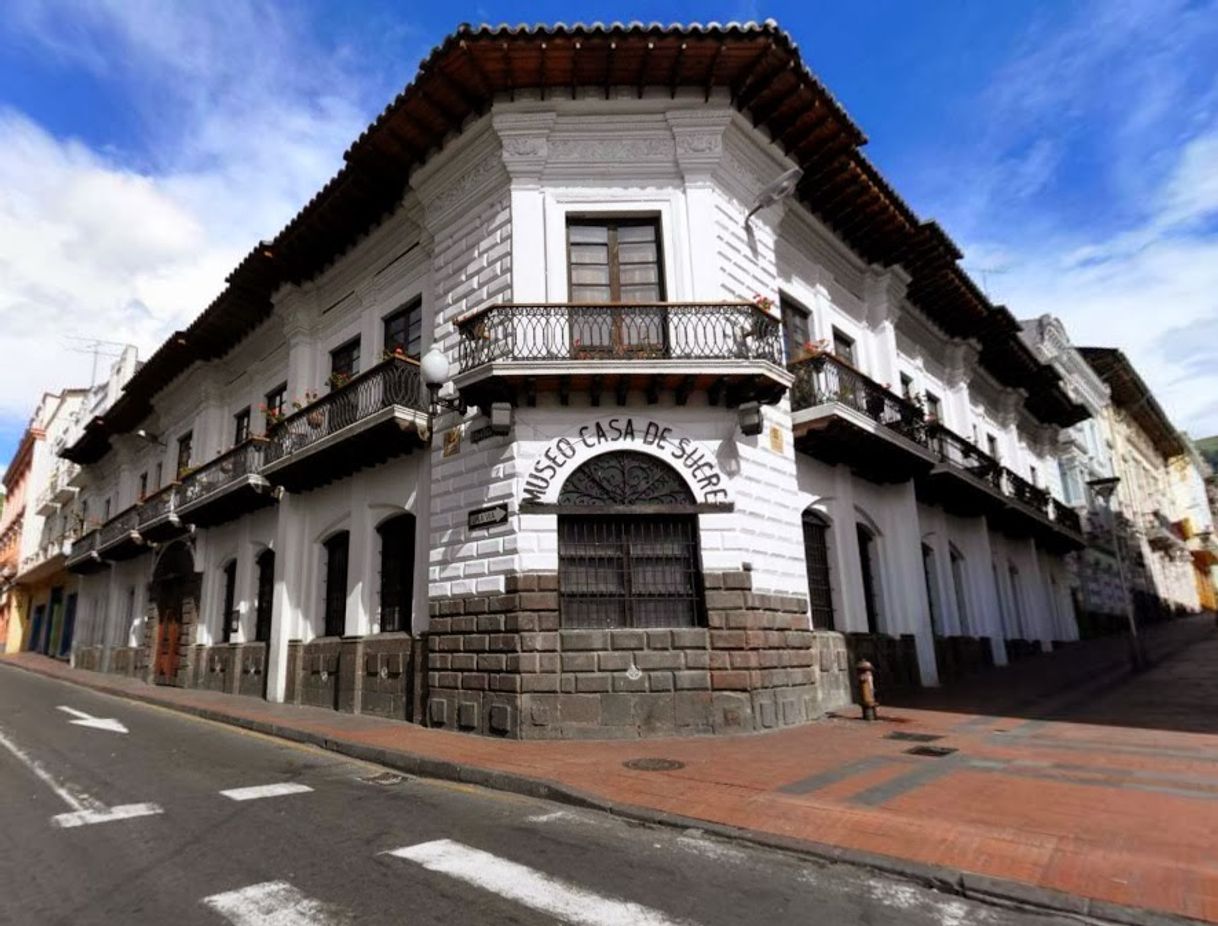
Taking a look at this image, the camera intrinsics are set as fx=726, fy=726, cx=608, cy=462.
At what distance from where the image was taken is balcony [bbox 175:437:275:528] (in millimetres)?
15781

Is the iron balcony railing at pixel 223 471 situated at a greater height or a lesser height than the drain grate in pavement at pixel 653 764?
greater

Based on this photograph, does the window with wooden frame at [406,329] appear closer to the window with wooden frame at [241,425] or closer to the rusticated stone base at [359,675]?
the rusticated stone base at [359,675]

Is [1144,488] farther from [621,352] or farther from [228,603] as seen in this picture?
[228,603]

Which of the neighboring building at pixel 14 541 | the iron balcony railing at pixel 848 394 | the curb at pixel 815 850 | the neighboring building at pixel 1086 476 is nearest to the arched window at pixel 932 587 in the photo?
the iron balcony railing at pixel 848 394

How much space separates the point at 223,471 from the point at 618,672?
12.7 m

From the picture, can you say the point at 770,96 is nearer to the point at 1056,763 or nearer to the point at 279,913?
the point at 1056,763

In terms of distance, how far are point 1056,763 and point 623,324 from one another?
747 centimetres

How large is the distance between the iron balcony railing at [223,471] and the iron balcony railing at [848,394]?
11145mm

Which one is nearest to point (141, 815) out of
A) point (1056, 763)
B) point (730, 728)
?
point (730, 728)

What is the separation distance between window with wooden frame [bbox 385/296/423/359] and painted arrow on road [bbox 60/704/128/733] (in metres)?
7.56

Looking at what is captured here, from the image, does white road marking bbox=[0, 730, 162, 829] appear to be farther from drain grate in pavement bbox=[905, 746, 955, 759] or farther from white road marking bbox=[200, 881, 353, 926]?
drain grate in pavement bbox=[905, 746, 955, 759]

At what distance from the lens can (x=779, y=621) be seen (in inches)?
415

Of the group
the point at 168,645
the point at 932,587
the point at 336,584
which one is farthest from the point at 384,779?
the point at 168,645

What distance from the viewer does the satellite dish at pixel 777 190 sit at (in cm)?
1089
